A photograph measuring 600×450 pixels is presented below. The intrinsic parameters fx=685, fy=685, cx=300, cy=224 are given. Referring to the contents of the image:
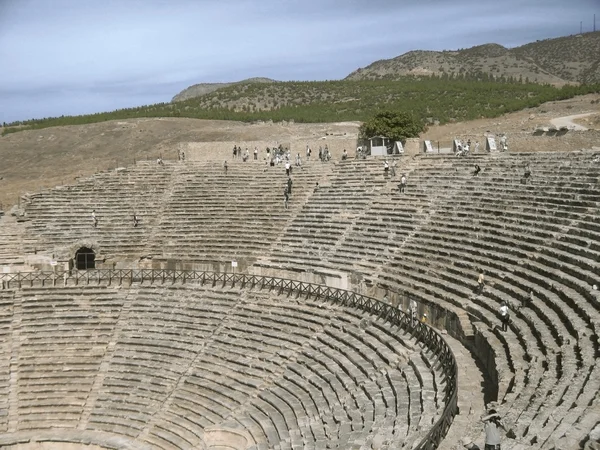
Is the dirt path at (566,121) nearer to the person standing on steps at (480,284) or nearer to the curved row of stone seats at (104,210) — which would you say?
the curved row of stone seats at (104,210)

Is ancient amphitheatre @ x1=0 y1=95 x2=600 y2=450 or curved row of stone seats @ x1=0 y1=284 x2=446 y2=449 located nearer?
ancient amphitheatre @ x1=0 y1=95 x2=600 y2=450

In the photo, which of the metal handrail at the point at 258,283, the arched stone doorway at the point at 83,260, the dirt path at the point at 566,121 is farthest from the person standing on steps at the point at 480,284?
the dirt path at the point at 566,121

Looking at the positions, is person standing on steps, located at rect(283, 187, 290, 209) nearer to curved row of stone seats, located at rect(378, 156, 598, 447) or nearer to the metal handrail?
the metal handrail

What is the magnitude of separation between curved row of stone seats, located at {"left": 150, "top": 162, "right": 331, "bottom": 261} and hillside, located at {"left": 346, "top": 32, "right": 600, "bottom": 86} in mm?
68267

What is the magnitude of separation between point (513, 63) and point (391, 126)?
71.9 m

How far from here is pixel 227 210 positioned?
2962 cm

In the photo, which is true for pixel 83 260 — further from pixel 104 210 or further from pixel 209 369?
pixel 209 369

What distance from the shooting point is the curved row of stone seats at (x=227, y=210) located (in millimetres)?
27344

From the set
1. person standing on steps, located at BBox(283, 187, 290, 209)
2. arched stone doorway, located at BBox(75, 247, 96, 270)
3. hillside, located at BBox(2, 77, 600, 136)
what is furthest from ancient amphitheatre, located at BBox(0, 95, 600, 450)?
hillside, located at BBox(2, 77, 600, 136)

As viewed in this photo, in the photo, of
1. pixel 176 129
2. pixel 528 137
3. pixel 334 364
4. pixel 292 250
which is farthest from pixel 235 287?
pixel 176 129

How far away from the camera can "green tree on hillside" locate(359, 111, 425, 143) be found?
43406 mm

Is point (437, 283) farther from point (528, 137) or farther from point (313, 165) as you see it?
point (528, 137)

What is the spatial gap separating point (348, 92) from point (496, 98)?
16714 millimetres

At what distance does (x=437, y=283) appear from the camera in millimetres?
19797
